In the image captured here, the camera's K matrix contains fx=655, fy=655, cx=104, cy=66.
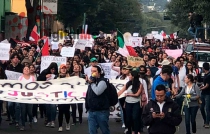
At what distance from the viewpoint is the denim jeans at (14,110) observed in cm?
1467

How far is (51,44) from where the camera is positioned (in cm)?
2630

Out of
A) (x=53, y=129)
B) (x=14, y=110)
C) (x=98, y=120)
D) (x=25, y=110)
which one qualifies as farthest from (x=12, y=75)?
(x=98, y=120)

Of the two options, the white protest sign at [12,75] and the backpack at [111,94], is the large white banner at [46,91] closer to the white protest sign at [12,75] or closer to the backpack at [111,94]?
the white protest sign at [12,75]

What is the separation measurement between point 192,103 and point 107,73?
306 centimetres

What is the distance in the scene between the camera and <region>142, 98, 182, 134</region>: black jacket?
842 centimetres

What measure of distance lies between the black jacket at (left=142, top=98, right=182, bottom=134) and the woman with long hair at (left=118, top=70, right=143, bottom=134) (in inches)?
199

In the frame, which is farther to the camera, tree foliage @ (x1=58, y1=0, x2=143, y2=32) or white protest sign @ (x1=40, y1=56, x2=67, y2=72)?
tree foliage @ (x1=58, y1=0, x2=143, y2=32)

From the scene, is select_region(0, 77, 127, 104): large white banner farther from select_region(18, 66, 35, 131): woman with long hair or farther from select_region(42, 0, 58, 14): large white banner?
select_region(42, 0, 58, 14): large white banner

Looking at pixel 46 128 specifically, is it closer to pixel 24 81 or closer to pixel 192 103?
pixel 24 81

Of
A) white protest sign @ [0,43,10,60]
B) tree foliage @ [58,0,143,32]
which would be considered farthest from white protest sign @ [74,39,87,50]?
tree foliage @ [58,0,143,32]

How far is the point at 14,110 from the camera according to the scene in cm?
1521

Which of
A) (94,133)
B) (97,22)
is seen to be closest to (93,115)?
(94,133)

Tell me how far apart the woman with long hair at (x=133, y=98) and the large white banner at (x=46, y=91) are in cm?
74

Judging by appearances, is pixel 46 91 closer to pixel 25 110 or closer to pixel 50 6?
pixel 25 110
